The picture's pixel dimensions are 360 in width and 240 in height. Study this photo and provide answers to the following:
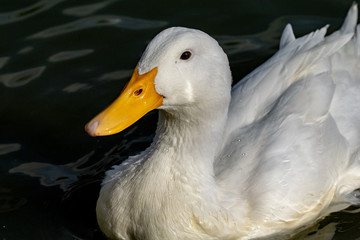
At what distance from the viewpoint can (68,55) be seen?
284 inches

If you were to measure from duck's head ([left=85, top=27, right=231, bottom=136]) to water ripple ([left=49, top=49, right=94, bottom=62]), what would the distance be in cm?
302

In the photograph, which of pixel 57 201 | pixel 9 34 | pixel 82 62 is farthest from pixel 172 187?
pixel 9 34

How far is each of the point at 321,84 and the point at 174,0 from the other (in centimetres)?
284

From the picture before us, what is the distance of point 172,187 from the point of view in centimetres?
473

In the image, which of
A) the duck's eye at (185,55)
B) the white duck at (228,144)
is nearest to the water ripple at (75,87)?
the white duck at (228,144)

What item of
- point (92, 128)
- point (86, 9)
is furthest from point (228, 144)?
point (86, 9)

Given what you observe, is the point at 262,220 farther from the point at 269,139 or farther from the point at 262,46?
the point at 262,46

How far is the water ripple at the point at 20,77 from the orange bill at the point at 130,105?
285 centimetres

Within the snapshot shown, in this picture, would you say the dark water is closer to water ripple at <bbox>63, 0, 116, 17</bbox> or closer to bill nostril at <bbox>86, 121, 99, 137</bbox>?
water ripple at <bbox>63, 0, 116, 17</bbox>

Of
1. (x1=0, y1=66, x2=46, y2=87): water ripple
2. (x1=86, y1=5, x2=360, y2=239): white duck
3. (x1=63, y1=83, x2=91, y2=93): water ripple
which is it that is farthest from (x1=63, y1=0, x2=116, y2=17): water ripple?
(x1=86, y1=5, x2=360, y2=239): white duck

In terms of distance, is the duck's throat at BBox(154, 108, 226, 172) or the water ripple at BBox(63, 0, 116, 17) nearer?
the duck's throat at BBox(154, 108, 226, 172)

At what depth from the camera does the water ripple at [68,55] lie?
282 inches

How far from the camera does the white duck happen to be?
4.27 metres

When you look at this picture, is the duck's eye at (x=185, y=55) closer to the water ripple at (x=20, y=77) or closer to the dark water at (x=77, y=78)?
the dark water at (x=77, y=78)
